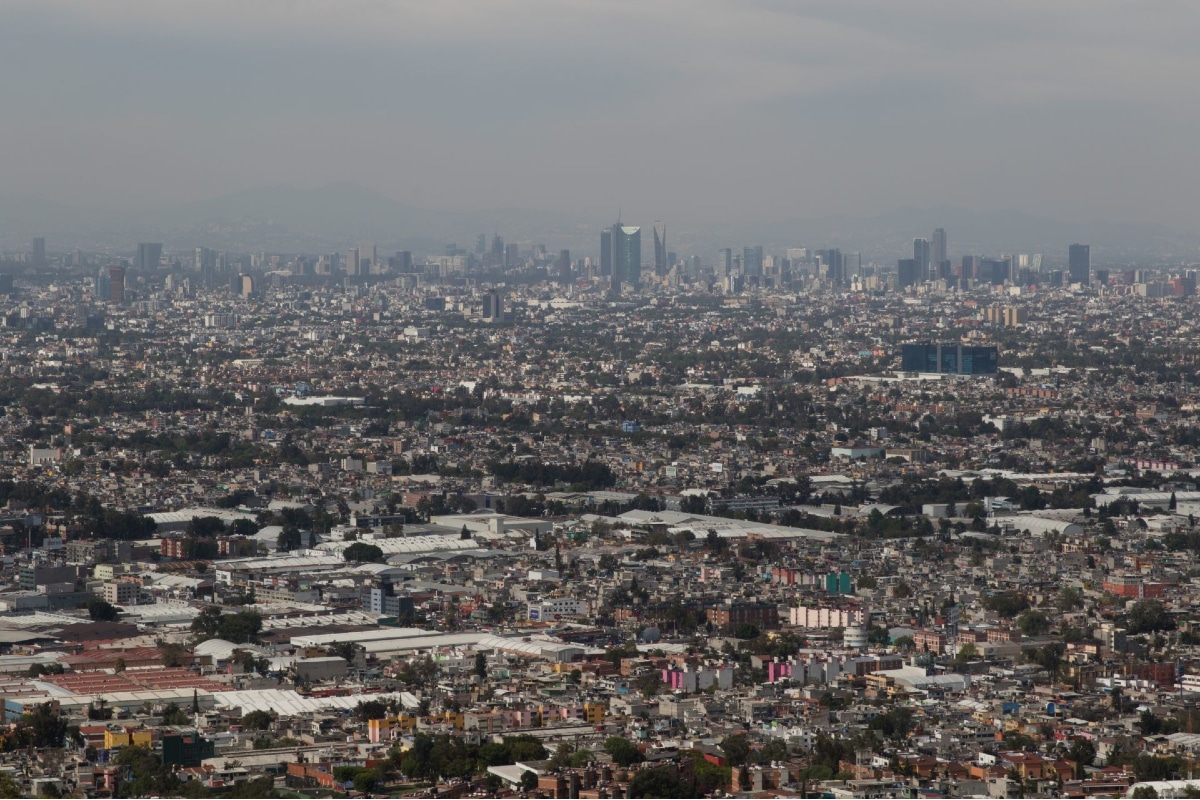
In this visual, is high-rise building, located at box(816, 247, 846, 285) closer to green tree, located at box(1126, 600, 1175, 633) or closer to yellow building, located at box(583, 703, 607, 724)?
green tree, located at box(1126, 600, 1175, 633)

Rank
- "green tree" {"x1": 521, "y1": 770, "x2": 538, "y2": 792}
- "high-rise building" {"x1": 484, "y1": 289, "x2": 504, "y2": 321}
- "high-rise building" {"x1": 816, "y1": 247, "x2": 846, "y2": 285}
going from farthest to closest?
"high-rise building" {"x1": 816, "y1": 247, "x2": 846, "y2": 285} → "high-rise building" {"x1": 484, "y1": 289, "x2": 504, "y2": 321} → "green tree" {"x1": 521, "y1": 770, "x2": 538, "y2": 792}

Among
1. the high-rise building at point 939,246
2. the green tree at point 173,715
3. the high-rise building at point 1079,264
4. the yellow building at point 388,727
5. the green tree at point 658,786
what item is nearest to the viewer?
the green tree at point 658,786

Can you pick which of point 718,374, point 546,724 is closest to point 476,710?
point 546,724

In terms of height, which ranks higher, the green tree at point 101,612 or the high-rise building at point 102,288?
the high-rise building at point 102,288

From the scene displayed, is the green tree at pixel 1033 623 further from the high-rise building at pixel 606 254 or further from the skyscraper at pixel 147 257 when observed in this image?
the skyscraper at pixel 147 257

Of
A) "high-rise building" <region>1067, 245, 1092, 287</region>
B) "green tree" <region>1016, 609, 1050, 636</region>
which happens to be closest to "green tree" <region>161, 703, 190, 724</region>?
"green tree" <region>1016, 609, 1050, 636</region>

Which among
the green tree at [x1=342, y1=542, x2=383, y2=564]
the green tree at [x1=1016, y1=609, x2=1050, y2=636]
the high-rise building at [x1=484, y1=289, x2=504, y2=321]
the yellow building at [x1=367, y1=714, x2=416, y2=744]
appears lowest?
the green tree at [x1=1016, y1=609, x2=1050, y2=636]

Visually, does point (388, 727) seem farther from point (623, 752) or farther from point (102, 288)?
point (102, 288)

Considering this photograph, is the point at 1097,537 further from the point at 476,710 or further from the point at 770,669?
the point at 476,710

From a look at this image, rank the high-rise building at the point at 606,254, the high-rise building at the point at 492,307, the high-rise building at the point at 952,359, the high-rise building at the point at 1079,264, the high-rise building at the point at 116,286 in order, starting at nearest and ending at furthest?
the high-rise building at the point at 952,359, the high-rise building at the point at 492,307, the high-rise building at the point at 116,286, the high-rise building at the point at 1079,264, the high-rise building at the point at 606,254

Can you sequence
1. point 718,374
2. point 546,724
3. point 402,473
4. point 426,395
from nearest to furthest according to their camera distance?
point 546,724 < point 402,473 < point 426,395 < point 718,374

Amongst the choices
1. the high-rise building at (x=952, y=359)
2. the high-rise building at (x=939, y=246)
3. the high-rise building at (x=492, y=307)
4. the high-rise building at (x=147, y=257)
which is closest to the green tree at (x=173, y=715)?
the high-rise building at (x=952, y=359)
